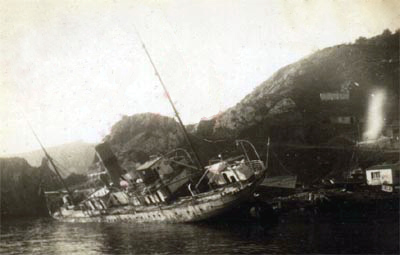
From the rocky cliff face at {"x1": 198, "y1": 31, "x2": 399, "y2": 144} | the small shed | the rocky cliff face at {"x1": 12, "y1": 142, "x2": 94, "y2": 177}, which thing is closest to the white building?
the small shed

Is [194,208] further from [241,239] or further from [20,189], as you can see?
[20,189]

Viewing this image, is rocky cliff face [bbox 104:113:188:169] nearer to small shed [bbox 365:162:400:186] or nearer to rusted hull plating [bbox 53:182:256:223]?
rusted hull plating [bbox 53:182:256:223]

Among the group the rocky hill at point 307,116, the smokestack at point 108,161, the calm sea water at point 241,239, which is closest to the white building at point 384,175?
the rocky hill at point 307,116

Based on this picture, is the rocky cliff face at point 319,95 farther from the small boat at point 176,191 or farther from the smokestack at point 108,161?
the smokestack at point 108,161

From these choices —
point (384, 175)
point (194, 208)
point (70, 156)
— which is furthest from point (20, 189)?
point (384, 175)

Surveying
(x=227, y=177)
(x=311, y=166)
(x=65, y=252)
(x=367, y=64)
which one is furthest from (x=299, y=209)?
(x=367, y=64)

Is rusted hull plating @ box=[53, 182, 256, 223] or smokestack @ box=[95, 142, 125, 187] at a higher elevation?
smokestack @ box=[95, 142, 125, 187]

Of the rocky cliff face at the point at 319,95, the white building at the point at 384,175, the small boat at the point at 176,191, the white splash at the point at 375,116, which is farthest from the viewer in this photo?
the rocky cliff face at the point at 319,95
